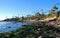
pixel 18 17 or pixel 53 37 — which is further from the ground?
pixel 53 37

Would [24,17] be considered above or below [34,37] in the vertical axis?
below

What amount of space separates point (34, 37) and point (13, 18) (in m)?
130

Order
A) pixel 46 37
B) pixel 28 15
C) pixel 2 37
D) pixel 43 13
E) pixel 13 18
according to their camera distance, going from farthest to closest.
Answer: pixel 13 18 → pixel 28 15 → pixel 43 13 → pixel 2 37 → pixel 46 37

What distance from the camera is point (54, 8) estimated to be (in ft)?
333

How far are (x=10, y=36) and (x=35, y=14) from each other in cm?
10159

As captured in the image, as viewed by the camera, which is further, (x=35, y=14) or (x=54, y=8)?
(x=35, y=14)

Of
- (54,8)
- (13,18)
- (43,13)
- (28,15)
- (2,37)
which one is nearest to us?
(2,37)

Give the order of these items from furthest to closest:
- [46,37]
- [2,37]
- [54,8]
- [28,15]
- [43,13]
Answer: [28,15], [43,13], [54,8], [2,37], [46,37]

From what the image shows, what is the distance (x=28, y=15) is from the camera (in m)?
138

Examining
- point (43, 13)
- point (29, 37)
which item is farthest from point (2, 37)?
point (43, 13)

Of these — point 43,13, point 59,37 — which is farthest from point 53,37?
point 43,13

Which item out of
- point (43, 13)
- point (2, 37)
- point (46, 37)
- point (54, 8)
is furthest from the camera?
point (43, 13)

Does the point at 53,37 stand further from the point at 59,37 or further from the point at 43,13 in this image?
the point at 43,13

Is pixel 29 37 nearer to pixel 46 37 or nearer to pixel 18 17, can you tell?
pixel 46 37
